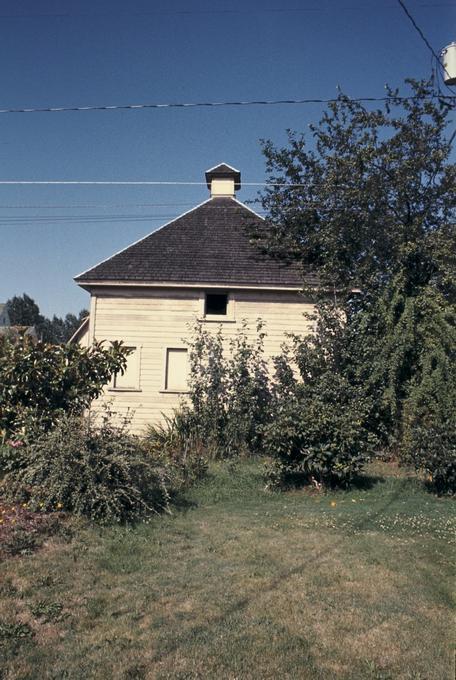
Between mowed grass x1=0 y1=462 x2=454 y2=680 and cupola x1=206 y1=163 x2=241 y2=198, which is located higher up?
cupola x1=206 y1=163 x2=241 y2=198

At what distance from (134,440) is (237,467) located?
352cm

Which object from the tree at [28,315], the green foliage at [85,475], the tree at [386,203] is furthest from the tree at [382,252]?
the tree at [28,315]

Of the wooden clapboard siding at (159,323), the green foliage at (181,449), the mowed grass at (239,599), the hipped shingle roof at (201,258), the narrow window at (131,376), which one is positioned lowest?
the mowed grass at (239,599)

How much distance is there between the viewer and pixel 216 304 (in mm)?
16688

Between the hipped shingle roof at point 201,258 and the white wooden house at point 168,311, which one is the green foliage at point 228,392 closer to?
the white wooden house at point 168,311

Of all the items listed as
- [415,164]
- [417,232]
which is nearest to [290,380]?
[417,232]

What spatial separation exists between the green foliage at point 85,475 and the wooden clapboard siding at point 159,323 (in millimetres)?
7410

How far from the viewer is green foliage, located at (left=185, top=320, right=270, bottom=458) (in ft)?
41.2

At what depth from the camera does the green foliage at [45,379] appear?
885 centimetres

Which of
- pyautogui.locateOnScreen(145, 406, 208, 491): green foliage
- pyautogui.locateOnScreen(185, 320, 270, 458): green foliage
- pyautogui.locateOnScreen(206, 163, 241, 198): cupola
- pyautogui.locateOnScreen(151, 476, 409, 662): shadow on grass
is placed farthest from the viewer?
pyautogui.locateOnScreen(206, 163, 241, 198): cupola

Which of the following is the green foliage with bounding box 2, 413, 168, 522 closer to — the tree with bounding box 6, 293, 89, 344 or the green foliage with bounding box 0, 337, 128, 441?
the green foliage with bounding box 0, 337, 128, 441

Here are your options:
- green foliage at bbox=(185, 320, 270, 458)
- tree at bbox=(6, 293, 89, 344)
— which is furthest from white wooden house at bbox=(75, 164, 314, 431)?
tree at bbox=(6, 293, 89, 344)

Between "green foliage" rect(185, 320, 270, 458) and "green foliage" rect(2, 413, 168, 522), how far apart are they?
4.61 m

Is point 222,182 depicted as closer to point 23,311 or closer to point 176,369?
point 176,369
